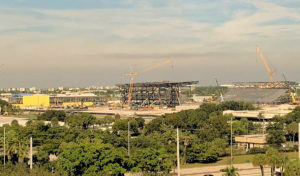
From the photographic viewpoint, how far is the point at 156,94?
147500mm

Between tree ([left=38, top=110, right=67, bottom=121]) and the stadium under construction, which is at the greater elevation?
the stadium under construction

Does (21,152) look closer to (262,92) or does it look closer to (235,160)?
(235,160)

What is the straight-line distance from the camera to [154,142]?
148 feet

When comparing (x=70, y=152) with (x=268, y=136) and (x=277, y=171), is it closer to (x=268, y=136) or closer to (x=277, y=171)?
(x=277, y=171)

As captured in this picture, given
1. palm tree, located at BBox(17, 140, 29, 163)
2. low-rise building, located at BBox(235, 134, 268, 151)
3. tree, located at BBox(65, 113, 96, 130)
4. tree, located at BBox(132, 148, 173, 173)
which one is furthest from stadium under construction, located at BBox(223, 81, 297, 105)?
tree, located at BBox(132, 148, 173, 173)

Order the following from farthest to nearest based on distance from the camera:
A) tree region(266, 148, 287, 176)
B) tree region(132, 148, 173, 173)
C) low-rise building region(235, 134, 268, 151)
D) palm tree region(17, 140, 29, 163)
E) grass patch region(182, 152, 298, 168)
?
low-rise building region(235, 134, 268, 151) → grass patch region(182, 152, 298, 168) → palm tree region(17, 140, 29, 163) → tree region(132, 148, 173, 173) → tree region(266, 148, 287, 176)

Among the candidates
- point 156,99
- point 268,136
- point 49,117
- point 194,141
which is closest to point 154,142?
point 194,141

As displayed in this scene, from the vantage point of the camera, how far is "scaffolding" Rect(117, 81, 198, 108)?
455 ft

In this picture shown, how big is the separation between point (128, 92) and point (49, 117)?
214 ft

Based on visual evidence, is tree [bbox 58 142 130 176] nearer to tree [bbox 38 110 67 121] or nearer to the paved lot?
the paved lot

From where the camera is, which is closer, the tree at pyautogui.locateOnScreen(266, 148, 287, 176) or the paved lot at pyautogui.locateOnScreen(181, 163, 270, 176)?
the tree at pyautogui.locateOnScreen(266, 148, 287, 176)

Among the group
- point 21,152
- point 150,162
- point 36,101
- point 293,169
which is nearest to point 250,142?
point 150,162

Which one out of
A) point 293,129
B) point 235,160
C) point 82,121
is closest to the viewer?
point 235,160

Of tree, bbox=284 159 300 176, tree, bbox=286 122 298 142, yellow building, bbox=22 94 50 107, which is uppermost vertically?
tree, bbox=284 159 300 176
